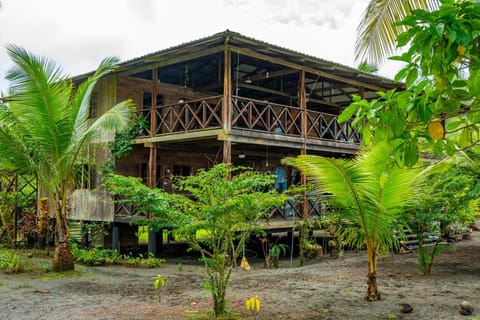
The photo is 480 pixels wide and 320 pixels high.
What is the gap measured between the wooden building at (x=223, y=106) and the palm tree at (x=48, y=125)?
272 cm

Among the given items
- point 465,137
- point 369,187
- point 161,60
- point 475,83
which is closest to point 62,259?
point 161,60

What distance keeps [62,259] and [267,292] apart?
5.43m

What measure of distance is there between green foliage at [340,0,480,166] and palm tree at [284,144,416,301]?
3.54m

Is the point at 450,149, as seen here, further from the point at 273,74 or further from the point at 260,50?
the point at 273,74

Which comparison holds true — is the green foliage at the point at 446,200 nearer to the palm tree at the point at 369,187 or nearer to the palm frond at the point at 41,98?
the palm tree at the point at 369,187

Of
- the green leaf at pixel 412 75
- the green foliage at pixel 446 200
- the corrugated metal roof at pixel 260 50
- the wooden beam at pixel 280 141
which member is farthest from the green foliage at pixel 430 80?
the wooden beam at pixel 280 141

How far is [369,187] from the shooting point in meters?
6.80

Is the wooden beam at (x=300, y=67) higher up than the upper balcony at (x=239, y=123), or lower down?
higher up

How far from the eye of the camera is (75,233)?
666 inches

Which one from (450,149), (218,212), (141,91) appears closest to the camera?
(450,149)

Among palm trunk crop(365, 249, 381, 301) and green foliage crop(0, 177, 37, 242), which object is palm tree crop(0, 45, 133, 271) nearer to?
green foliage crop(0, 177, 37, 242)

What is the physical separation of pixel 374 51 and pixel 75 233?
13.8 meters

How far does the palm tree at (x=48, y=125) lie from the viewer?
33.1 ft

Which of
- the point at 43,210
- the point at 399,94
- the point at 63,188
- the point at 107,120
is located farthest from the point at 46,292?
the point at 399,94
